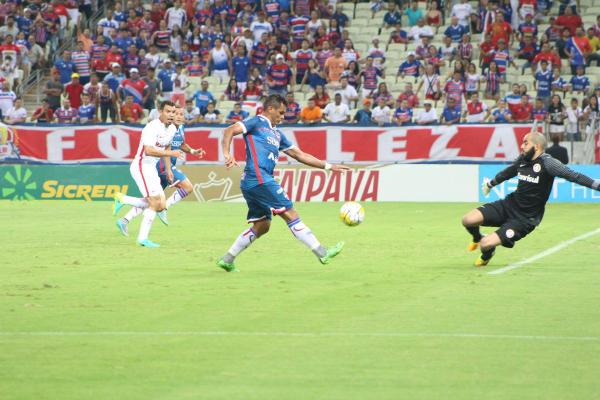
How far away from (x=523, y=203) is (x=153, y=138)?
570cm

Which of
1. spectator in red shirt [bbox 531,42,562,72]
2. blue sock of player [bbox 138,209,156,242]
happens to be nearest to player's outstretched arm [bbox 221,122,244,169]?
blue sock of player [bbox 138,209,156,242]

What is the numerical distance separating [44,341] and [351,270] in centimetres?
490

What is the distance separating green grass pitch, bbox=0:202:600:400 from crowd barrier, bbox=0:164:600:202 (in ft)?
29.0

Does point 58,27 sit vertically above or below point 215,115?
above

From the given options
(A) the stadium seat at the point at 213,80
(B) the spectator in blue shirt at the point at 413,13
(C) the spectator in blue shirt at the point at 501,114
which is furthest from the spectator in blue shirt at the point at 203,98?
(C) the spectator in blue shirt at the point at 501,114

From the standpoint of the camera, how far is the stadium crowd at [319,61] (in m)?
24.8

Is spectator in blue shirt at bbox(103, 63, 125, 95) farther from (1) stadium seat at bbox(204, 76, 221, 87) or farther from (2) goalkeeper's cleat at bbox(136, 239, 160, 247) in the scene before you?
(2) goalkeeper's cleat at bbox(136, 239, 160, 247)

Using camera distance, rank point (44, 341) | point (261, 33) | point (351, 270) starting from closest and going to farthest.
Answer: point (44, 341), point (351, 270), point (261, 33)

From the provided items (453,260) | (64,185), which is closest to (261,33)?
(64,185)

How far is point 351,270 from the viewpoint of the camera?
10.7 metres

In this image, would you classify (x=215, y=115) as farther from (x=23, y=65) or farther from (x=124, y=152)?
(x=23, y=65)

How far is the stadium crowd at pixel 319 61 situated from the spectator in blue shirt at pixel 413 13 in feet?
0.12

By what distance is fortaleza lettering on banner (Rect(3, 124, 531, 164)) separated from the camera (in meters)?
23.0

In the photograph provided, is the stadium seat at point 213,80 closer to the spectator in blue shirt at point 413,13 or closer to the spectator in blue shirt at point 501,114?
the spectator in blue shirt at point 413,13
